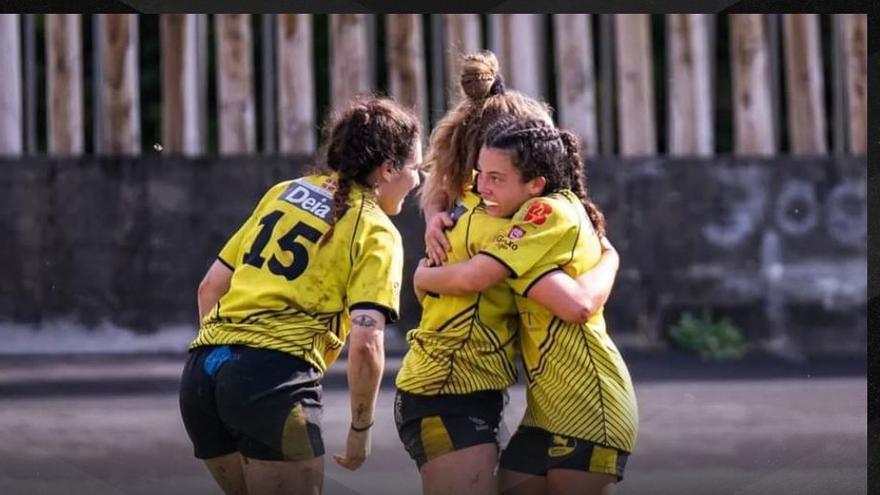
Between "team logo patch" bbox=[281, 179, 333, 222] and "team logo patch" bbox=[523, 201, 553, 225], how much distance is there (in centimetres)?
60

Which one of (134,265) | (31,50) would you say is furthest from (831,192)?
(31,50)

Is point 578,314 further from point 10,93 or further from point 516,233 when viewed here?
point 10,93

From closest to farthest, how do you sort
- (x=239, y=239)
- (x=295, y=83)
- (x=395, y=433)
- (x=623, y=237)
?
(x=239, y=239), (x=395, y=433), (x=623, y=237), (x=295, y=83)

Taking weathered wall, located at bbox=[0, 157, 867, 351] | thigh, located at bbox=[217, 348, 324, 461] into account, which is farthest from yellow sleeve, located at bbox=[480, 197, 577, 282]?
weathered wall, located at bbox=[0, 157, 867, 351]

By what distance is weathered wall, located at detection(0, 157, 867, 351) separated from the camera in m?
11.0

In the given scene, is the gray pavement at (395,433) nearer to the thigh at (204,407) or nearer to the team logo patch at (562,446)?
the thigh at (204,407)

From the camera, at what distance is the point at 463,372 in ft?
13.2

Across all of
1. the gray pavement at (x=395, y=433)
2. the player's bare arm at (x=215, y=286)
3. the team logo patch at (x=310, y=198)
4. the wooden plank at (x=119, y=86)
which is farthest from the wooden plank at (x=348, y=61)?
the team logo patch at (x=310, y=198)

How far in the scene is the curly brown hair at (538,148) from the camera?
404cm

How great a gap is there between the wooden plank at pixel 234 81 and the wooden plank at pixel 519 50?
6.48 ft

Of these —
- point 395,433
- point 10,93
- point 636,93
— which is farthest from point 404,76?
point 395,433

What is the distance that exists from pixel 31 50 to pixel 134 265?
1.90 m

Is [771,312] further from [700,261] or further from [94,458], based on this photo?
[94,458]

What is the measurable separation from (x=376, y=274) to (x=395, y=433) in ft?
13.2
